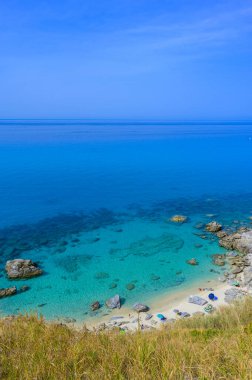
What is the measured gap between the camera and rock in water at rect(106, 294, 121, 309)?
616 inches

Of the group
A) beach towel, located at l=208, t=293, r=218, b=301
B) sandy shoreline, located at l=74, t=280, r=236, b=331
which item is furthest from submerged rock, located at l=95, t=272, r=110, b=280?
beach towel, located at l=208, t=293, r=218, b=301

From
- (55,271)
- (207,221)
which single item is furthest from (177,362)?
(207,221)

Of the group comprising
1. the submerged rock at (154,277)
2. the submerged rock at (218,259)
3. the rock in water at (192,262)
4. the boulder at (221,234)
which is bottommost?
the submerged rock at (154,277)

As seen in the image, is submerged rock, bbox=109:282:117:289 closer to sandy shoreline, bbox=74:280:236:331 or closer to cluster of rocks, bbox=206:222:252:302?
sandy shoreline, bbox=74:280:236:331

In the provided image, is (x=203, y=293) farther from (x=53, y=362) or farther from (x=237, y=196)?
(x=237, y=196)

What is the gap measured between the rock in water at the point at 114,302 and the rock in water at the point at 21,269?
5.61m

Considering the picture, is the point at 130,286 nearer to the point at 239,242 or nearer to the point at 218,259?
the point at 218,259

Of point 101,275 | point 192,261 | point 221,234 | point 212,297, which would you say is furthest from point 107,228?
point 212,297

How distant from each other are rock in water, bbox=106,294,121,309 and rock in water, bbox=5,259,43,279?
221 inches

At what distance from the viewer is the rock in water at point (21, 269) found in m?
18.0

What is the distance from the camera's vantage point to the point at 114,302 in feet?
51.9

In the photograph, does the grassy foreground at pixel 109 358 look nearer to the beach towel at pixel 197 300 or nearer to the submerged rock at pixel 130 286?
the beach towel at pixel 197 300

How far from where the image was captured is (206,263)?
2022 centimetres

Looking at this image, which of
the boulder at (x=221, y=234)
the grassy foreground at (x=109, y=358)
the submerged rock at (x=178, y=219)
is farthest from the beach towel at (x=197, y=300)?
the submerged rock at (x=178, y=219)
